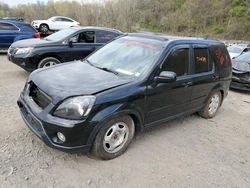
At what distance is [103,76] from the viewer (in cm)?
363

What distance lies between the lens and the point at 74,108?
3002 millimetres

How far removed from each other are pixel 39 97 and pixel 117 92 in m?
1.09

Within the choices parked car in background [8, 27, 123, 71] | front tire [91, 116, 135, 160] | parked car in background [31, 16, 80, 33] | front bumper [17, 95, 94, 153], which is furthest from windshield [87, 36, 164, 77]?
parked car in background [31, 16, 80, 33]

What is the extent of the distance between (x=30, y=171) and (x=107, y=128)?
3.56 feet

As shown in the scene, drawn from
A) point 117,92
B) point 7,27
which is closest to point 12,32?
point 7,27

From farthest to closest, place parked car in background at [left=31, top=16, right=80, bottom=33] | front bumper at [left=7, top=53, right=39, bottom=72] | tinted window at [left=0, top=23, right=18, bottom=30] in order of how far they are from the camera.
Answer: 1. parked car in background at [left=31, top=16, right=80, bottom=33]
2. tinted window at [left=0, top=23, right=18, bottom=30]
3. front bumper at [left=7, top=53, right=39, bottom=72]

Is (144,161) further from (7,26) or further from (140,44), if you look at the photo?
(7,26)

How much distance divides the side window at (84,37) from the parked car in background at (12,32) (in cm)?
417

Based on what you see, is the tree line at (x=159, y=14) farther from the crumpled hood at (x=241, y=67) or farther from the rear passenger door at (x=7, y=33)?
the crumpled hood at (x=241, y=67)

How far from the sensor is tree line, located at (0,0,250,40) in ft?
109

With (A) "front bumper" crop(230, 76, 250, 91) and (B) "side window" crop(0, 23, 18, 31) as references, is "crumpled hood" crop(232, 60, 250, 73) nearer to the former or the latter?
(A) "front bumper" crop(230, 76, 250, 91)

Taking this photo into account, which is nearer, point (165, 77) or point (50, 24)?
point (165, 77)

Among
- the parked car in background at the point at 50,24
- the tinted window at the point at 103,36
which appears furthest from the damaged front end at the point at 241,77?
the parked car in background at the point at 50,24

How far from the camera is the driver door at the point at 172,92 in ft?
12.4
